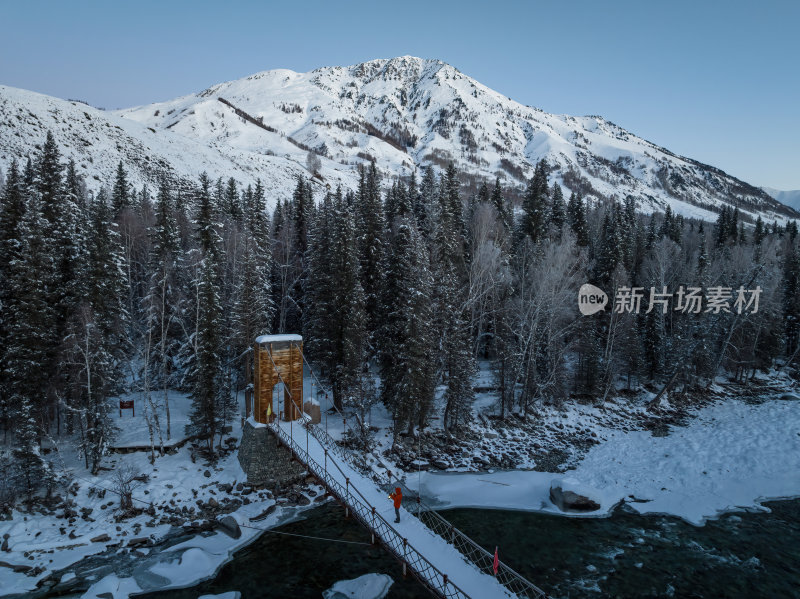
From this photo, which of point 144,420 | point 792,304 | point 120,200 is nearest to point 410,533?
point 144,420

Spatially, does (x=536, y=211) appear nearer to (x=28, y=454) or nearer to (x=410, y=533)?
(x=410, y=533)

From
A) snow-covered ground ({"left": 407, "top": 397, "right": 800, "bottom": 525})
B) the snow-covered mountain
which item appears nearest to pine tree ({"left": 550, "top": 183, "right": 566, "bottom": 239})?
snow-covered ground ({"left": 407, "top": 397, "right": 800, "bottom": 525})

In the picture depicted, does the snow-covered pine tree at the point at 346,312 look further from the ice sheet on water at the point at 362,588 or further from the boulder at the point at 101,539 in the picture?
the boulder at the point at 101,539

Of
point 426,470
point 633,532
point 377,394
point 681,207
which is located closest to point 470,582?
point 633,532

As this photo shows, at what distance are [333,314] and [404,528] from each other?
14.5 metres

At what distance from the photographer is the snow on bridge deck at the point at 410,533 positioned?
10.5 metres

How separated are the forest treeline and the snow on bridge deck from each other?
676cm

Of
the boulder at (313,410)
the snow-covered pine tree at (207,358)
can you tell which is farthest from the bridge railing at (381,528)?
the snow-covered pine tree at (207,358)

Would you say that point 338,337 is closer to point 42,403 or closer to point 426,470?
point 426,470

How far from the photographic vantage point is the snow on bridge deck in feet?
34.3

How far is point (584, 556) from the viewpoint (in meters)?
15.3

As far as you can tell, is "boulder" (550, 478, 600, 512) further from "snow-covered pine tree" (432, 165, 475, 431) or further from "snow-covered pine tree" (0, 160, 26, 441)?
"snow-covered pine tree" (0, 160, 26, 441)

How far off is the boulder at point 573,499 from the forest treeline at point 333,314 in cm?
768

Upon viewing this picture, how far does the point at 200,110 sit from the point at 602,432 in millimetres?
164476
